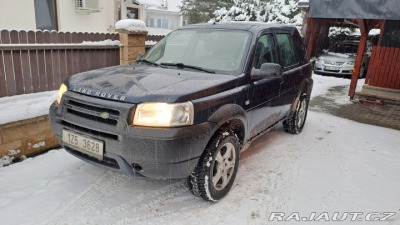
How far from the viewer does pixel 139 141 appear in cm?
264

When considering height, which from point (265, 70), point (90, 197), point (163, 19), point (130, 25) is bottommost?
point (90, 197)

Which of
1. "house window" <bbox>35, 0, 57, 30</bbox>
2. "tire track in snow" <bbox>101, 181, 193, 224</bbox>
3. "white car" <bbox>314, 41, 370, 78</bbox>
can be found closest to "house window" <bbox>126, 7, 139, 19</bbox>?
"house window" <bbox>35, 0, 57, 30</bbox>

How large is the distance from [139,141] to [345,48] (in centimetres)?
1416

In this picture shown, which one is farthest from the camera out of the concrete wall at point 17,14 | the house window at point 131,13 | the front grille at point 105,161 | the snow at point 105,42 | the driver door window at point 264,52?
the house window at point 131,13

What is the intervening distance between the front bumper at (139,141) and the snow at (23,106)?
1409 mm

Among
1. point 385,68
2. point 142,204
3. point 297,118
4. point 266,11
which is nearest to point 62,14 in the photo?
point 297,118

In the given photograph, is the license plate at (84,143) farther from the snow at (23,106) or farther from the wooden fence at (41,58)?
the wooden fence at (41,58)

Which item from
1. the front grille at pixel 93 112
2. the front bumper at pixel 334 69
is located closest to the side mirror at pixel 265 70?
the front grille at pixel 93 112

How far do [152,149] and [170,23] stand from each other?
31.7 m

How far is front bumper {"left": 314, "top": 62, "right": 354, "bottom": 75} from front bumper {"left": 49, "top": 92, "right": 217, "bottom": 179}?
Result: 11636mm

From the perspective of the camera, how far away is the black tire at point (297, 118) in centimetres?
537

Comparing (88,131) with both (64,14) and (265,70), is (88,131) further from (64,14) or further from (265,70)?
(64,14)

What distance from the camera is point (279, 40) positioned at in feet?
14.6

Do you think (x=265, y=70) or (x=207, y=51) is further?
(x=207, y=51)
